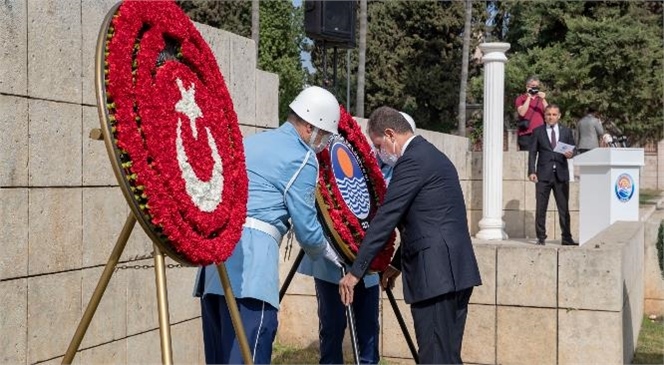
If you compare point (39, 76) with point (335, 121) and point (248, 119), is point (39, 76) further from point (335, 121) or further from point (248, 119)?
point (248, 119)

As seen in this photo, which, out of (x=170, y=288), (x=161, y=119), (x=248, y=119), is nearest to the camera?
(x=161, y=119)

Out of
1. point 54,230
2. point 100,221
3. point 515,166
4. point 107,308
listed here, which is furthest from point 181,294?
point 515,166

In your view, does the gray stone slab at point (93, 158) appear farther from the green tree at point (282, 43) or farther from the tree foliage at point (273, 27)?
the green tree at point (282, 43)

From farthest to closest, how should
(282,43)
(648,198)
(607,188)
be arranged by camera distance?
(282,43), (648,198), (607,188)

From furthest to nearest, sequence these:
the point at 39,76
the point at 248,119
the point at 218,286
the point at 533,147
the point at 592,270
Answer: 1. the point at 533,147
2. the point at 248,119
3. the point at 592,270
4. the point at 39,76
5. the point at 218,286

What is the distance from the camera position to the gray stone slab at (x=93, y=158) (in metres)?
5.18

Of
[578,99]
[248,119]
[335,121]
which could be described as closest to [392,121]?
[335,121]

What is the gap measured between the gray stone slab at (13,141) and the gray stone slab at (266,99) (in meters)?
2.69

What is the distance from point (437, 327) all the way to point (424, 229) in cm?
49

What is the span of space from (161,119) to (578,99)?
26163 mm

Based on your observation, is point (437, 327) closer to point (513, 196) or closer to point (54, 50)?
point (54, 50)

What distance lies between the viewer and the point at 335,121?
457 centimetres

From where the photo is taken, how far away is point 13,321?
15.1 ft

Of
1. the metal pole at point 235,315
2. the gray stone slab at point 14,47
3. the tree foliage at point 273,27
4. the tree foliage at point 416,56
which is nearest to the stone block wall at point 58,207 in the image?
the gray stone slab at point 14,47
